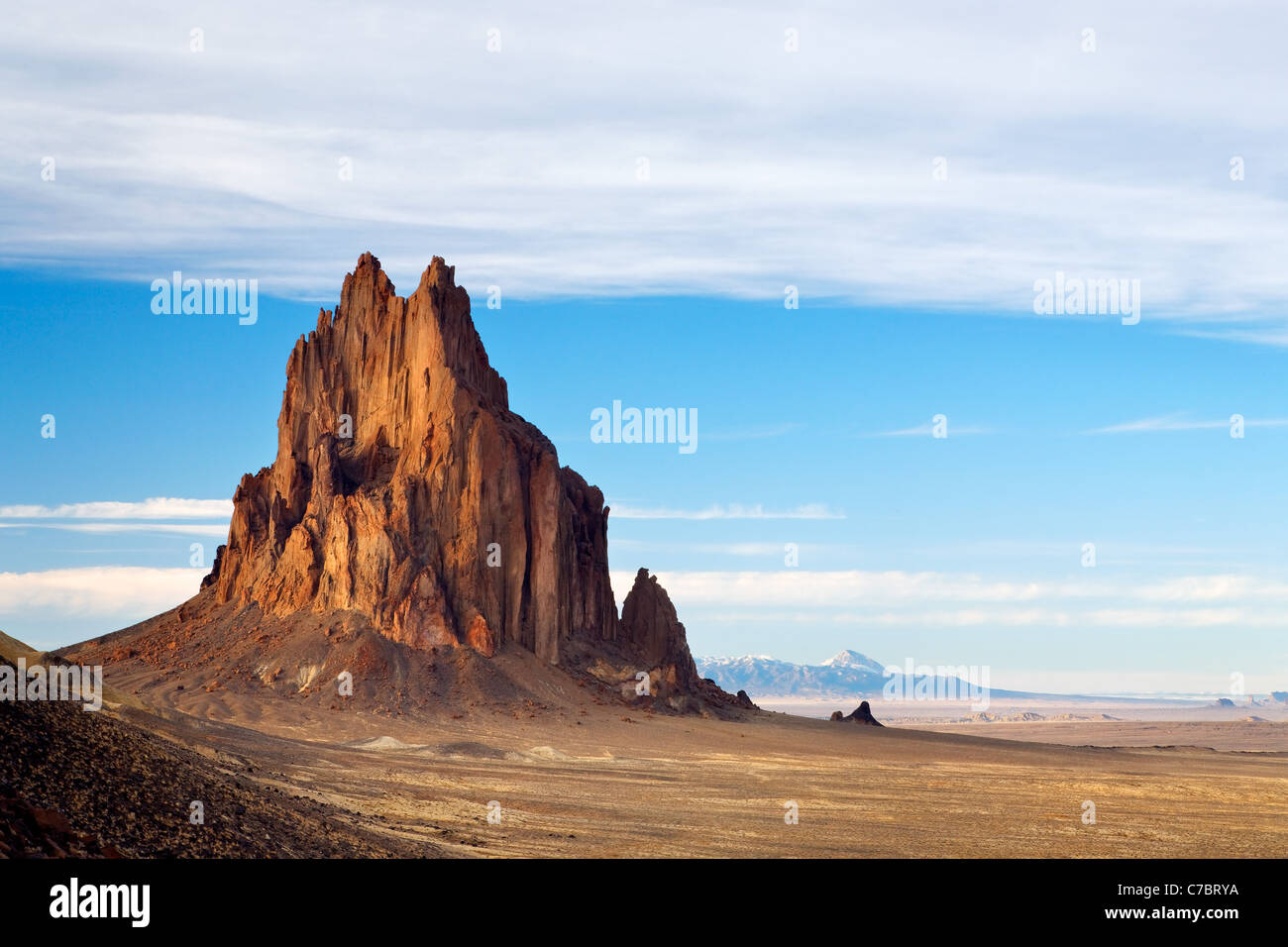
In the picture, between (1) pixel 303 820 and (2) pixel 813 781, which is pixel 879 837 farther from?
(2) pixel 813 781

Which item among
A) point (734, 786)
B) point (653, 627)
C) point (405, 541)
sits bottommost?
point (734, 786)

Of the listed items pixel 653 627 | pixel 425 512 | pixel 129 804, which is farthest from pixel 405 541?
pixel 129 804

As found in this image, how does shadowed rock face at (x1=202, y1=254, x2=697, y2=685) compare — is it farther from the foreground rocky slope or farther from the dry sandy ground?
the foreground rocky slope

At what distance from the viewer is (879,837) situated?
130 feet

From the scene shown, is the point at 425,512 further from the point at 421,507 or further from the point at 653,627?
the point at 653,627

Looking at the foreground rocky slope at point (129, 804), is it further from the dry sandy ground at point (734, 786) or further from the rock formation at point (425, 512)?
the rock formation at point (425, 512)

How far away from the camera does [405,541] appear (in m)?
88.7

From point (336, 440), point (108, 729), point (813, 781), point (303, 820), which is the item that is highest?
point (336, 440)

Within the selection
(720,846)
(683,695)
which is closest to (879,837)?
(720,846)

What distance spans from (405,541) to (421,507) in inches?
125
